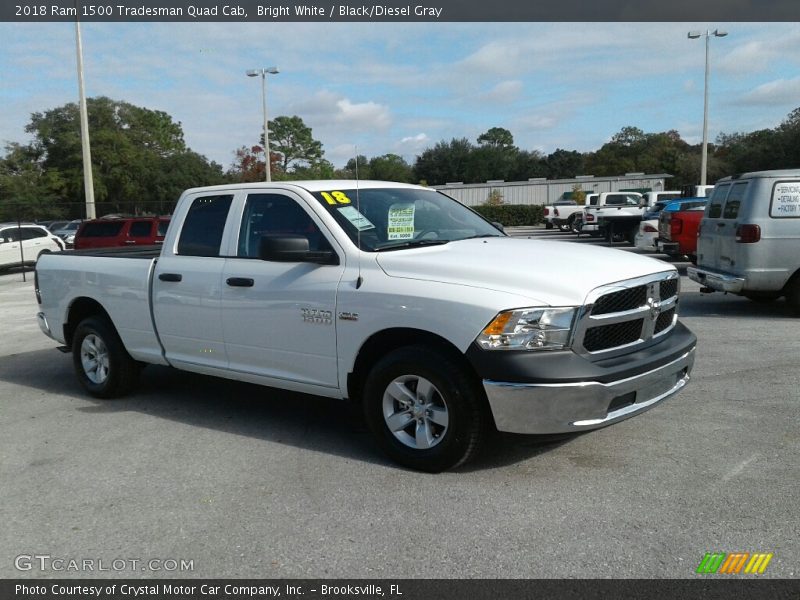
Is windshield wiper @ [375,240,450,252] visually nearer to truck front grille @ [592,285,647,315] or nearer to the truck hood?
the truck hood

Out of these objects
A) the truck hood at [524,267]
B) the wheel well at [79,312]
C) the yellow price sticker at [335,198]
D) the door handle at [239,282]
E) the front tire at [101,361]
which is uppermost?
the yellow price sticker at [335,198]

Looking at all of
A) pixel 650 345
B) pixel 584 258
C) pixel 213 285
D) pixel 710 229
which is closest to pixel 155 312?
pixel 213 285

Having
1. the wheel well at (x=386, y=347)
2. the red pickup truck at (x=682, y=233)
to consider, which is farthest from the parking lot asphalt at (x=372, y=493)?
the red pickup truck at (x=682, y=233)

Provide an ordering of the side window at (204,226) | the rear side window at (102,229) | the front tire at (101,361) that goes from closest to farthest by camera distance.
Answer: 1. the side window at (204,226)
2. the front tire at (101,361)
3. the rear side window at (102,229)

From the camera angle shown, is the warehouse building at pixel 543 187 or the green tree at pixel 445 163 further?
the green tree at pixel 445 163

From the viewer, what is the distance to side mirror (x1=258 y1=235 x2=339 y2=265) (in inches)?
194

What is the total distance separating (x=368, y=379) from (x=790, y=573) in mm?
2549

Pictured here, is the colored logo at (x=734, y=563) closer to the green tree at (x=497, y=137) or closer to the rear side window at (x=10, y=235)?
the rear side window at (x=10, y=235)

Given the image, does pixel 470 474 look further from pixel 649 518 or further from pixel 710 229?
pixel 710 229

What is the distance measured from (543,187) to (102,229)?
1934 inches

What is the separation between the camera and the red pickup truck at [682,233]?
15258mm

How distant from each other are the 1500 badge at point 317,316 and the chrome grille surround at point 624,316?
5.42 ft

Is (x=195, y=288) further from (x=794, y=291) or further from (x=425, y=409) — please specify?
(x=794, y=291)

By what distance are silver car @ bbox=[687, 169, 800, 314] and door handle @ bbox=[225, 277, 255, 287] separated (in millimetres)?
6885
